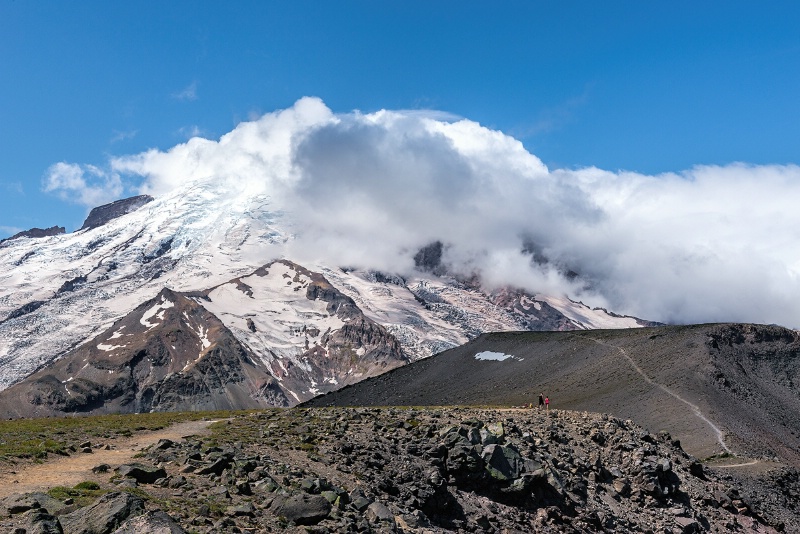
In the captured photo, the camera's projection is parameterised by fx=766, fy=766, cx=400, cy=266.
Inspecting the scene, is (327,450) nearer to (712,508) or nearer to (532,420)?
(532,420)

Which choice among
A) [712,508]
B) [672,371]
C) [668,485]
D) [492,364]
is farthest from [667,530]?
[492,364]

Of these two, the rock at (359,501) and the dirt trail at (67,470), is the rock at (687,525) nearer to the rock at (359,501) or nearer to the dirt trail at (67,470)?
the rock at (359,501)

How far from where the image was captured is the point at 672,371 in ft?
335

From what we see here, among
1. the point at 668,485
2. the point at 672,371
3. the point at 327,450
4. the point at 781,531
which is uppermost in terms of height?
the point at 672,371

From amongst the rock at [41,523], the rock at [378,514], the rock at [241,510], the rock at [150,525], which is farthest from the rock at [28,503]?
the rock at [378,514]

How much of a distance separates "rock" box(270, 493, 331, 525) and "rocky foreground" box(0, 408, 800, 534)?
5 centimetres

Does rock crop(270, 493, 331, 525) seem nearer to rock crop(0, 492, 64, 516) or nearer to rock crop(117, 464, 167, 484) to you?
rock crop(117, 464, 167, 484)

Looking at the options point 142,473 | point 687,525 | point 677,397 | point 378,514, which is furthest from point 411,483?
point 677,397

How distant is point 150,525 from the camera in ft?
75.5

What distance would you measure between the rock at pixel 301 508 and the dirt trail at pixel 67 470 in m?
7.20

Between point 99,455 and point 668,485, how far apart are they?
115 feet

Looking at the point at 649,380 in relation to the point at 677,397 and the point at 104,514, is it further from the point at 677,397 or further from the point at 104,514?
the point at 104,514

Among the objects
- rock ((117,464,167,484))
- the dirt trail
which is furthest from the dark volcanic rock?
the dirt trail

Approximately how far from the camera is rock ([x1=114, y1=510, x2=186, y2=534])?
2269 cm
